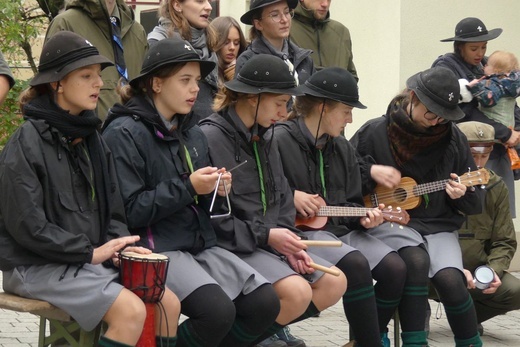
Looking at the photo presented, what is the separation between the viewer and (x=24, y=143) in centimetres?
498

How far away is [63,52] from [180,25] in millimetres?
1935

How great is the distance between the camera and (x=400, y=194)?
22.5 ft

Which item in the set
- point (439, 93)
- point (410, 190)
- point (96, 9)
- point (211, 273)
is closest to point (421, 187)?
point (410, 190)

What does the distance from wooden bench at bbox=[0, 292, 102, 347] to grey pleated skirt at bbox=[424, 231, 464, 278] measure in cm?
228

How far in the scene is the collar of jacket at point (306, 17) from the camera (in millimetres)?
8336

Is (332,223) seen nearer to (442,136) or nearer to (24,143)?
(442,136)

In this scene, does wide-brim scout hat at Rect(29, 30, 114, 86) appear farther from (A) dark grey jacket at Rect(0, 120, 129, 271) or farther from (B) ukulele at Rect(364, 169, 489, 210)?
(B) ukulele at Rect(364, 169, 489, 210)

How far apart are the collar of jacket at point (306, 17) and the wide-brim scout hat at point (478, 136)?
149 centimetres

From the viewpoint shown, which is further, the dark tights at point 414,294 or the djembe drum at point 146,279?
the dark tights at point 414,294

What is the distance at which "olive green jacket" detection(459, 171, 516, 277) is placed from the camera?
732 centimetres

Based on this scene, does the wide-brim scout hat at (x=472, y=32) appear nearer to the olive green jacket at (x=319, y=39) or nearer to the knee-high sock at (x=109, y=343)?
the olive green jacket at (x=319, y=39)

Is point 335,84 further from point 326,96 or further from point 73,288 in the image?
point 73,288

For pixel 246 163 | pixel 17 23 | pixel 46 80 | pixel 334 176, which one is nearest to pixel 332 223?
pixel 334 176

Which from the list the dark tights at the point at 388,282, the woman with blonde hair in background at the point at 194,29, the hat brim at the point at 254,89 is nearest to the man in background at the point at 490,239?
the dark tights at the point at 388,282
